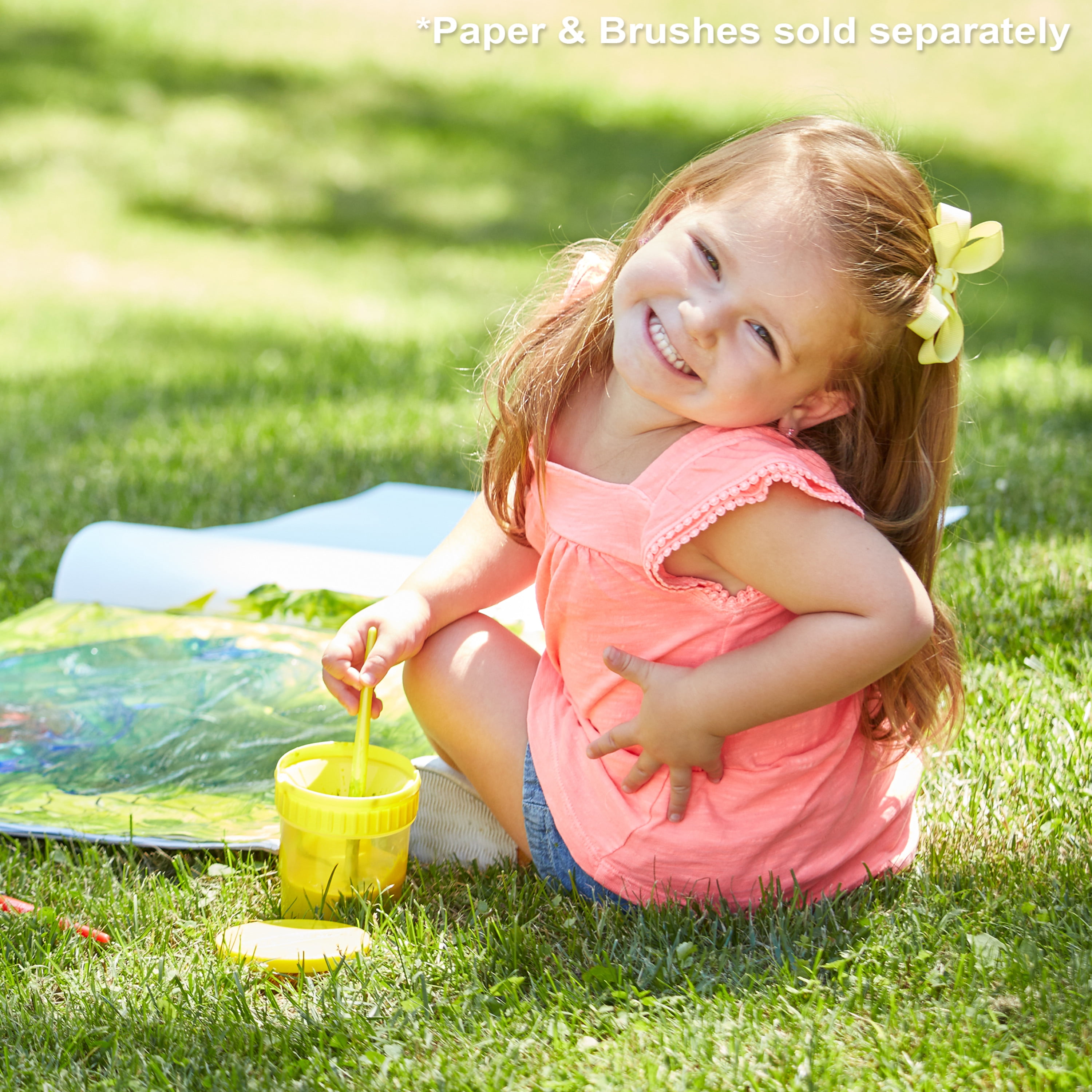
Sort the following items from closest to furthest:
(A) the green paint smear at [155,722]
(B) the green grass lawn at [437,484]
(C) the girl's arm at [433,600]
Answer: (B) the green grass lawn at [437,484], (C) the girl's arm at [433,600], (A) the green paint smear at [155,722]

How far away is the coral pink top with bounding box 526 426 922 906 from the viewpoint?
1.75m

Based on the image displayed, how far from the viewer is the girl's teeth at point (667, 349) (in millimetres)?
1699

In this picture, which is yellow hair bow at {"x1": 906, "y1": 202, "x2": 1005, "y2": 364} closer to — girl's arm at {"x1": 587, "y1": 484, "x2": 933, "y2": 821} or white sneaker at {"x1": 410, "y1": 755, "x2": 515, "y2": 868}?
girl's arm at {"x1": 587, "y1": 484, "x2": 933, "y2": 821}

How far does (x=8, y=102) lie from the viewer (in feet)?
33.3

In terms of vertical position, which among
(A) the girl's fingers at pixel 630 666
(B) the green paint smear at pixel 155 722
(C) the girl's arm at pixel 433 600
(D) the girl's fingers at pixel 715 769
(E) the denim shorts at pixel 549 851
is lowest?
(B) the green paint smear at pixel 155 722

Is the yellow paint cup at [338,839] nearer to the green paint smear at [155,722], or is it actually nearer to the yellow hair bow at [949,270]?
the green paint smear at [155,722]

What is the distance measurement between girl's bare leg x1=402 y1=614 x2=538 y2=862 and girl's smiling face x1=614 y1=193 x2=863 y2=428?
0.51 meters

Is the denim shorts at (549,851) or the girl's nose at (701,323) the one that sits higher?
the girl's nose at (701,323)

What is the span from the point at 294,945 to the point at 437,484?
2307 mm

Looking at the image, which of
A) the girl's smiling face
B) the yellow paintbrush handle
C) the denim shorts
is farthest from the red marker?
the girl's smiling face

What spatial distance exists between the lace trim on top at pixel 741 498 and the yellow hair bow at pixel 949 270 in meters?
0.22

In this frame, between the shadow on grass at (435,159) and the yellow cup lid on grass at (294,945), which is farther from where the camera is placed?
the shadow on grass at (435,159)

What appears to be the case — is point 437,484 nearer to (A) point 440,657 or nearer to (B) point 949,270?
(A) point 440,657

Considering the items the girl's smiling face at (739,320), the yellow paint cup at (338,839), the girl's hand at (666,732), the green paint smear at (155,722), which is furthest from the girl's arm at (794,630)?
the green paint smear at (155,722)
